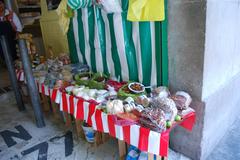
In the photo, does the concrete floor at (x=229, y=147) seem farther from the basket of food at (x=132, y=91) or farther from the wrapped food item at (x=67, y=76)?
the wrapped food item at (x=67, y=76)

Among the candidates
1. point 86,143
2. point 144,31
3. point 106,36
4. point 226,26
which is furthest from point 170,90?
point 86,143

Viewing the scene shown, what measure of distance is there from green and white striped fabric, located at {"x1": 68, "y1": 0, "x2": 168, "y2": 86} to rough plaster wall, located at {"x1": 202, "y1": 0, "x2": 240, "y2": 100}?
1.31ft

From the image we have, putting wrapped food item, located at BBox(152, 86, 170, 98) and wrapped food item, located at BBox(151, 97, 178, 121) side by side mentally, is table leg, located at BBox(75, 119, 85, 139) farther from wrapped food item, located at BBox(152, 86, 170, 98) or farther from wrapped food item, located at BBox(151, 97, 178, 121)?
wrapped food item, located at BBox(151, 97, 178, 121)

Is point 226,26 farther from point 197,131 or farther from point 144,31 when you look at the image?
point 197,131

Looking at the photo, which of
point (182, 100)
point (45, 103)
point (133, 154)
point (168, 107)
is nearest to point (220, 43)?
point (182, 100)

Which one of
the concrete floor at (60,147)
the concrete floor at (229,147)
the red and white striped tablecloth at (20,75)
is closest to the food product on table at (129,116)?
the concrete floor at (60,147)

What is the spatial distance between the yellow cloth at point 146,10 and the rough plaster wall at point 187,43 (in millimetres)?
102

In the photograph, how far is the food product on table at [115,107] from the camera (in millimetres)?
1756

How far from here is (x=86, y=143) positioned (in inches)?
95.7

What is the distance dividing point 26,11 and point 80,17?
2.77 meters

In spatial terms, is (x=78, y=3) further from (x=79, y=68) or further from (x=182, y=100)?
(x=182, y=100)

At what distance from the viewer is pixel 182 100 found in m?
1.78

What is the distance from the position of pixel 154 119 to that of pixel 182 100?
1.31ft

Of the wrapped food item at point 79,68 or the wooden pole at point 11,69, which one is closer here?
the wrapped food item at point 79,68
